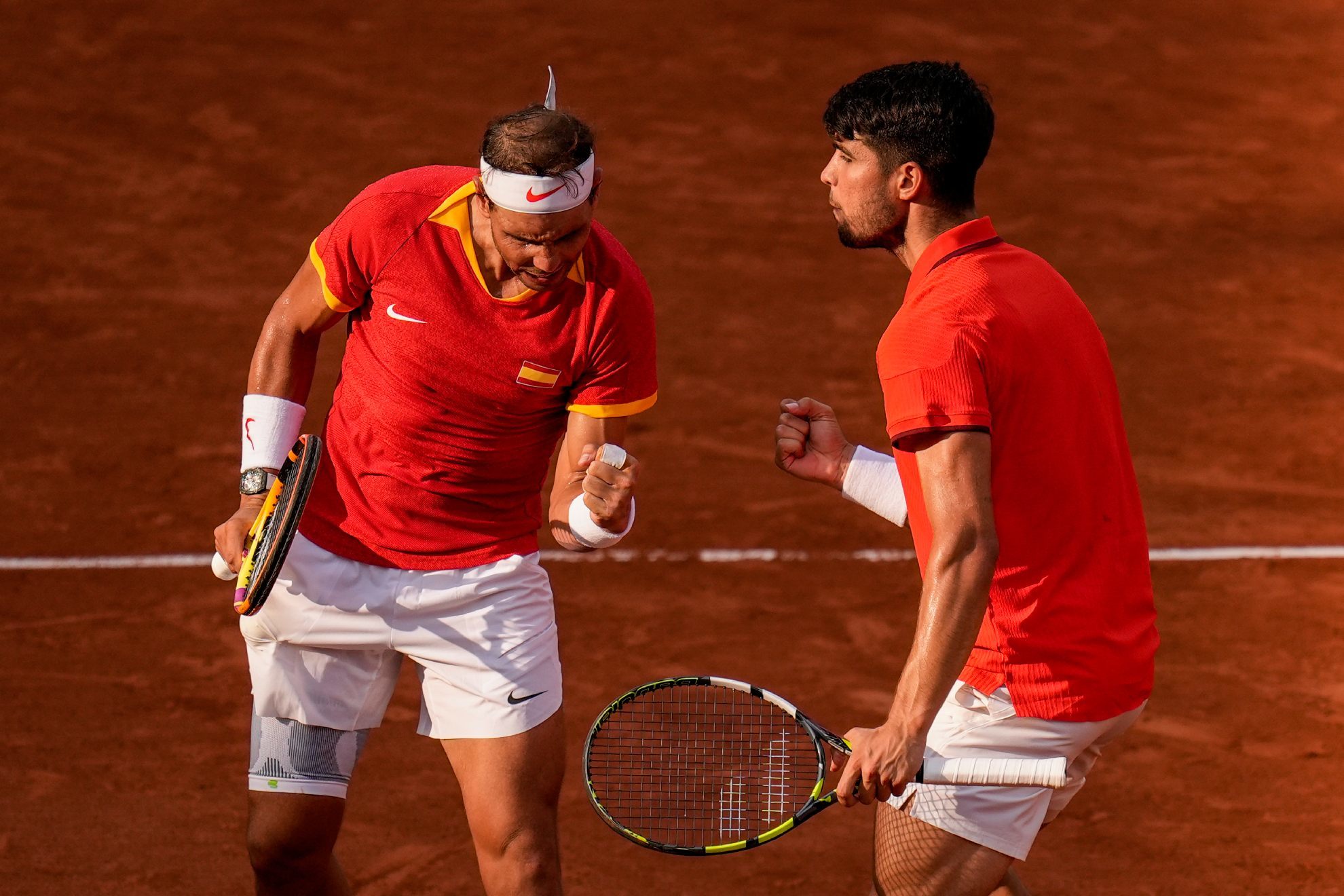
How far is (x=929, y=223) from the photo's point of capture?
403 centimetres

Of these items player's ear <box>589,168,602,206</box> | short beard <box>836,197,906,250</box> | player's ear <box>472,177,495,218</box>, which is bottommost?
player's ear <box>472,177,495,218</box>

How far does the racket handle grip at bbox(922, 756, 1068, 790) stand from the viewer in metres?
3.87

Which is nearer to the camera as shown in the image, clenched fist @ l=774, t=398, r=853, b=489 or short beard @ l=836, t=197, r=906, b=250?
short beard @ l=836, t=197, r=906, b=250

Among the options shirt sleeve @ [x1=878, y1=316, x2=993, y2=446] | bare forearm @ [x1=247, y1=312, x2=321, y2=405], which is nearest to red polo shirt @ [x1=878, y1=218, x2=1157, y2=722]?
shirt sleeve @ [x1=878, y1=316, x2=993, y2=446]

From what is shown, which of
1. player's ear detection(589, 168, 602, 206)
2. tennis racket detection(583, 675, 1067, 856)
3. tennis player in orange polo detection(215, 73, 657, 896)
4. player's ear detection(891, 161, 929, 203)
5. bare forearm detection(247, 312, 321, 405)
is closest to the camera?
player's ear detection(891, 161, 929, 203)

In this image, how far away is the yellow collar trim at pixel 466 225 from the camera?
15.2 ft

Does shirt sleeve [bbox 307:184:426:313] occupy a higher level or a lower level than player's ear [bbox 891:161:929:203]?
lower

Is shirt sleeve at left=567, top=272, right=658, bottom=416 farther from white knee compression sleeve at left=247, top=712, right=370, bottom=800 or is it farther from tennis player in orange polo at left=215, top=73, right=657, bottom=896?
white knee compression sleeve at left=247, top=712, right=370, bottom=800

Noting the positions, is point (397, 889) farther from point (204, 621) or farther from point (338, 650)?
point (204, 621)

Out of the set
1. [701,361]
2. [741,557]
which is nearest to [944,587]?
[741,557]

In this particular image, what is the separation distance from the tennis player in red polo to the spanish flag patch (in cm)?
100

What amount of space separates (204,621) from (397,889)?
6.99ft

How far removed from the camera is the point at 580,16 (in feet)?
46.3

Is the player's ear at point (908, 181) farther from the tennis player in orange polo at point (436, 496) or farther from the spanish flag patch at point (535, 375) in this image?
the spanish flag patch at point (535, 375)
